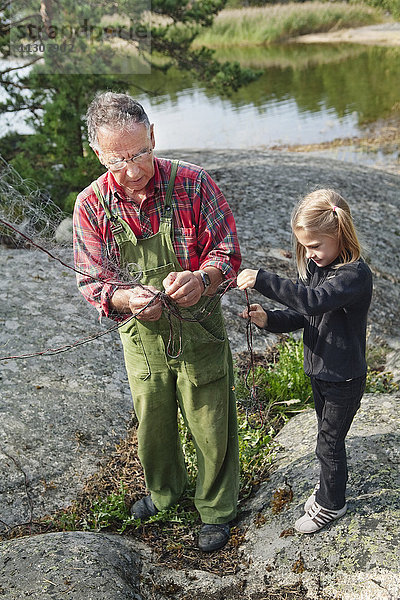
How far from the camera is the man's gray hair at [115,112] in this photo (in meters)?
2.48

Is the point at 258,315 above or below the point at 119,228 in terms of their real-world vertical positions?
below

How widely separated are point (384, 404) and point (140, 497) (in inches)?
63.5

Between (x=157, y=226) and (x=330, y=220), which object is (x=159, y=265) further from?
(x=330, y=220)

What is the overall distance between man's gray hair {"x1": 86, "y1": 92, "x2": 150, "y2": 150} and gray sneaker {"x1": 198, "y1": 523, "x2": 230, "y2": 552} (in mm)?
2071

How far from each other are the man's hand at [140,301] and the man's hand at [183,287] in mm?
85

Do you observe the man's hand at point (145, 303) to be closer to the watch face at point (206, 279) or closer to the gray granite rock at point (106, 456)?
the watch face at point (206, 279)

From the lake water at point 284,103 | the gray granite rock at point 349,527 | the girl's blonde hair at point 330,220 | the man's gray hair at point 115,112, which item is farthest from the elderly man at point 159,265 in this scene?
the lake water at point 284,103

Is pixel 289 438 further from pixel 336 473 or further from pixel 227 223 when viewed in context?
pixel 227 223

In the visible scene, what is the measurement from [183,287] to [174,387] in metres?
0.70

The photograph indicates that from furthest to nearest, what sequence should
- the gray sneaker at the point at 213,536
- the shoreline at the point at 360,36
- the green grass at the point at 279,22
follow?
the green grass at the point at 279,22 < the shoreline at the point at 360,36 < the gray sneaker at the point at 213,536

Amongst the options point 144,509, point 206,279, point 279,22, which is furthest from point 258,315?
point 279,22

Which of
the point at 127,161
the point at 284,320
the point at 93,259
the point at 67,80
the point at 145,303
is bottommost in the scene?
the point at 284,320

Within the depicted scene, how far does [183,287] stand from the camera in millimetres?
2520

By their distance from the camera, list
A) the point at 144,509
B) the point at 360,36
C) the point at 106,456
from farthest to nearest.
→ 1. the point at 360,36
2. the point at 106,456
3. the point at 144,509
